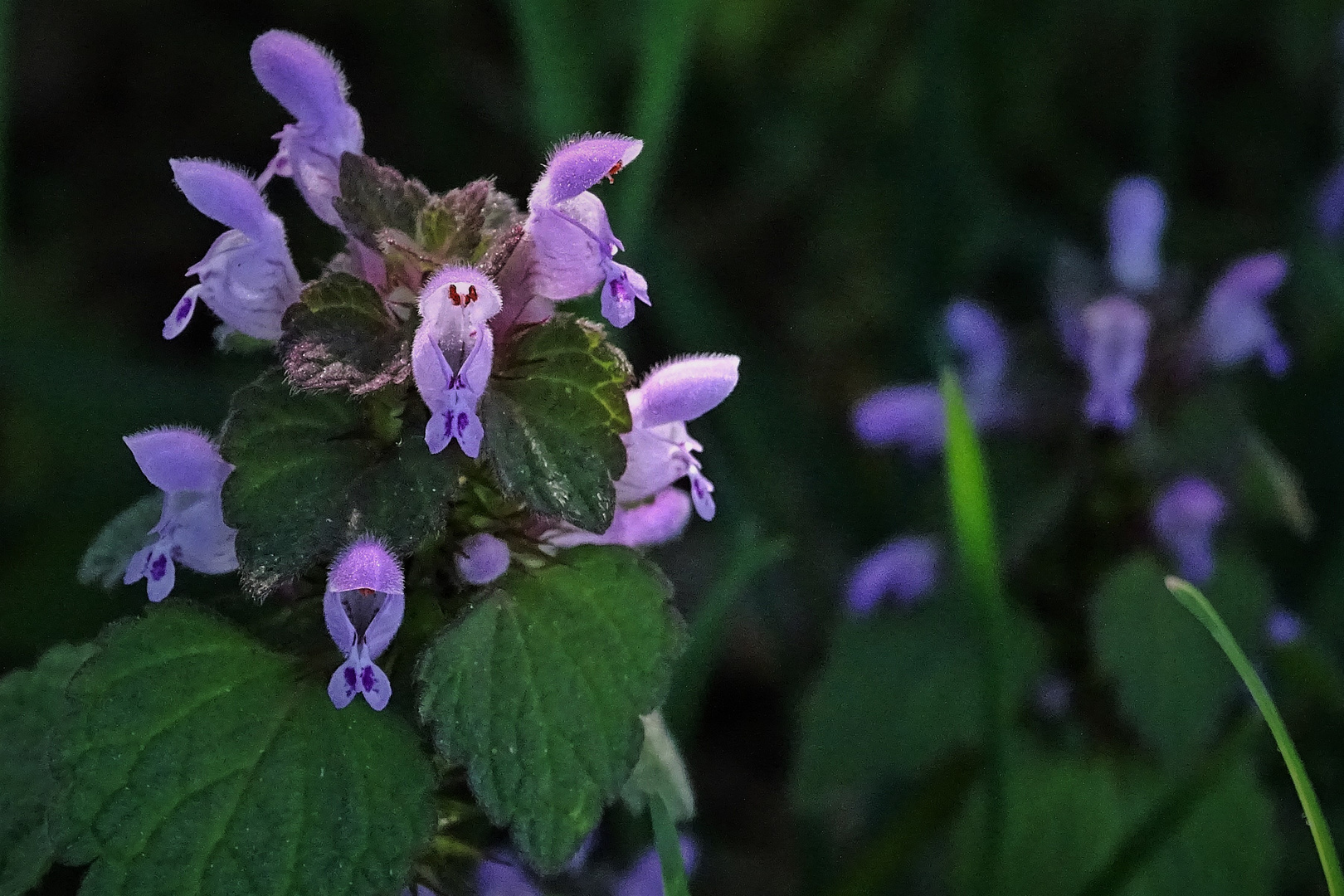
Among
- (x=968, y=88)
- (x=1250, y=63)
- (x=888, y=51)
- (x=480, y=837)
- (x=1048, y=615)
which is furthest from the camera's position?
(x=1250, y=63)

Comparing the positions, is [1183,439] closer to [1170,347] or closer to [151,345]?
[1170,347]

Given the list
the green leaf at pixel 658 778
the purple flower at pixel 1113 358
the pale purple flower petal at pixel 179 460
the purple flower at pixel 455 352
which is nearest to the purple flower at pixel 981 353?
the purple flower at pixel 1113 358

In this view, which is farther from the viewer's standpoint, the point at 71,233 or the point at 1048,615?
the point at 71,233

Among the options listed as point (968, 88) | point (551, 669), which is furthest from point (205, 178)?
point (968, 88)

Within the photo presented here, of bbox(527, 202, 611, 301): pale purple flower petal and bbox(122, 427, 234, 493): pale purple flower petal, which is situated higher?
bbox(527, 202, 611, 301): pale purple flower petal

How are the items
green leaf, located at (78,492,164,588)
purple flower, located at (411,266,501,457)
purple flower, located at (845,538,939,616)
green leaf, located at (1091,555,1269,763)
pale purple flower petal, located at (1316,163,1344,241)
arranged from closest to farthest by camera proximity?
purple flower, located at (411,266,501,457), green leaf, located at (78,492,164,588), green leaf, located at (1091,555,1269,763), purple flower, located at (845,538,939,616), pale purple flower petal, located at (1316,163,1344,241)

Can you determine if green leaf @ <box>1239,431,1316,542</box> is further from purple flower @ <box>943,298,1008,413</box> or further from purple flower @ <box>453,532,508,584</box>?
purple flower @ <box>453,532,508,584</box>

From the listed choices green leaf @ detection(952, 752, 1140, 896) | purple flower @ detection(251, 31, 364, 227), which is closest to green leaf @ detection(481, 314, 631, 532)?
purple flower @ detection(251, 31, 364, 227)
